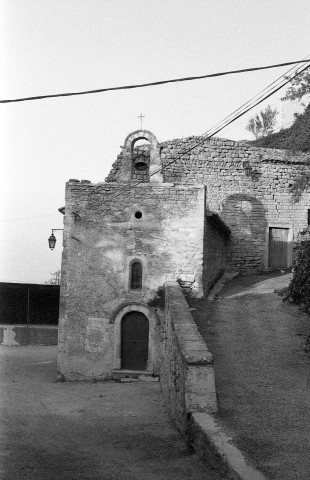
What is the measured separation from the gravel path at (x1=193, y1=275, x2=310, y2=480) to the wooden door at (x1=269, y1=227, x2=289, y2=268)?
739 centimetres

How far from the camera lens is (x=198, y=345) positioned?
7.59 metres

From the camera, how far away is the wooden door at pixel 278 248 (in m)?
21.2

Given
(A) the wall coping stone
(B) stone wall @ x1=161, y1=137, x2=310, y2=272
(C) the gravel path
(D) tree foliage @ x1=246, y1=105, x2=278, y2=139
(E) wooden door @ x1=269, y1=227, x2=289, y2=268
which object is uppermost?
(D) tree foliage @ x1=246, y1=105, x2=278, y2=139

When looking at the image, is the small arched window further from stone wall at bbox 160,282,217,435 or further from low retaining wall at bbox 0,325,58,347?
low retaining wall at bbox 0,325,58,347

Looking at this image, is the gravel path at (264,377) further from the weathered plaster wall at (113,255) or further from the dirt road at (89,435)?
the weathered plaster wall at (113,255)

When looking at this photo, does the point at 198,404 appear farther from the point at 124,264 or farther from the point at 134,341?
the point at 124,264

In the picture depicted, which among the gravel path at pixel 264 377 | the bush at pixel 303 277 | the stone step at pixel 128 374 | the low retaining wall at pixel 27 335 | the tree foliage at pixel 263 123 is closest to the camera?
the gravel path at pixel 264 377

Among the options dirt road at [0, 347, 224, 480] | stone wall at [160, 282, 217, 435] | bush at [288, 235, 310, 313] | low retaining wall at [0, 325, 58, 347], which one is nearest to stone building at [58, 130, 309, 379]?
dirt road at [0, 347, 224, 480]

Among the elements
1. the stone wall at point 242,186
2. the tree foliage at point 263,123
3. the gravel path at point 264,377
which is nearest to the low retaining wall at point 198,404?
the gravel path at point 264,377

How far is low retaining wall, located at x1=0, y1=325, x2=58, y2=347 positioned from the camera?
22797mm

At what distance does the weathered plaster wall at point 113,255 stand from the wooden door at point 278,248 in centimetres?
833

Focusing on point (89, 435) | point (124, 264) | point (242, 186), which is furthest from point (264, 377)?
point (242, 186)

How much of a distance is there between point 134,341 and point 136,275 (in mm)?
1714

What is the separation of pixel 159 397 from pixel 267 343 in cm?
291
